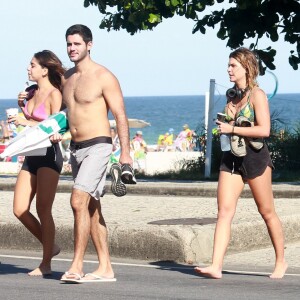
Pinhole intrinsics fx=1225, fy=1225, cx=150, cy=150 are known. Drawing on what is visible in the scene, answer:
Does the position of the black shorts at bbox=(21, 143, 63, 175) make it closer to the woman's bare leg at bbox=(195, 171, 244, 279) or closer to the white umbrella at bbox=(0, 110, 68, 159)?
the white umbrella at bbox=(0, 110, 68, 159)

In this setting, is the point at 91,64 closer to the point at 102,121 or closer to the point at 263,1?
the point at 102,121

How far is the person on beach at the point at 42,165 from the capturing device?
9781 mm

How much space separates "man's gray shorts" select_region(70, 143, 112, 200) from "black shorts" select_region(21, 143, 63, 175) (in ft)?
1.74

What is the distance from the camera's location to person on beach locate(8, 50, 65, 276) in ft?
32.1

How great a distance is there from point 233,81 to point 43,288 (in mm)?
2223

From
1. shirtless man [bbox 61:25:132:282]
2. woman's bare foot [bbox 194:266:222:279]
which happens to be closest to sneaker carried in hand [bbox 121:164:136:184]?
shirtless man [bbox 61:25:132:282]

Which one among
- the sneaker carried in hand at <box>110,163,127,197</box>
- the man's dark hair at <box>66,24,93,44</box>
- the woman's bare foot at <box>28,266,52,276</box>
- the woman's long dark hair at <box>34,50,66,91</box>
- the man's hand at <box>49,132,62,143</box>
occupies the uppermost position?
the man's dark hair at <box>66,24,93,44</box>

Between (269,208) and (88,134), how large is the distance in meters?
1.58

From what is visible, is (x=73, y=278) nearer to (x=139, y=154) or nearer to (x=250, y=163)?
(x=250, y=163)

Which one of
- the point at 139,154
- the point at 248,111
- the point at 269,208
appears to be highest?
the point at 248,111

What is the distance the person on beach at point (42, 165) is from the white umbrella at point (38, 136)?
250 millimetres

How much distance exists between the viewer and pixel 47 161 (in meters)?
9.77

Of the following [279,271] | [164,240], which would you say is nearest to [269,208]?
[279,271]

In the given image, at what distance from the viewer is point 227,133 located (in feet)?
31.0
